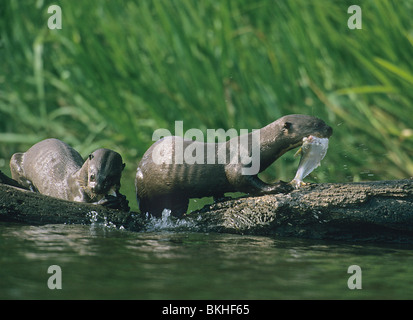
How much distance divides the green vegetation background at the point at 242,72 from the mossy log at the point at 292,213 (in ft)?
4.04

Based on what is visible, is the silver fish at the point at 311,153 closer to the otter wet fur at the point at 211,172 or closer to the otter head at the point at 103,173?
the otter wet fur at the point at 211,172

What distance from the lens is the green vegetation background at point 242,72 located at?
4762 mm

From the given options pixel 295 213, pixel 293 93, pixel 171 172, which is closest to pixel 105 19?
pixel 293 93

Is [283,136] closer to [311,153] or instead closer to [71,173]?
[311,153]

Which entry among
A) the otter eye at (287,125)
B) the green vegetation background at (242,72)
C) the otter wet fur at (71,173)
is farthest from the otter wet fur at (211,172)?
the green vegetation background at (242,72)

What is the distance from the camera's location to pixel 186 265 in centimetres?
266

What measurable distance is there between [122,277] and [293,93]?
9.91 ft

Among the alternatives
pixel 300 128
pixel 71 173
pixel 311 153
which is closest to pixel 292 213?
pixel 311 153

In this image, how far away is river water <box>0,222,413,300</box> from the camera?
7.52 ft

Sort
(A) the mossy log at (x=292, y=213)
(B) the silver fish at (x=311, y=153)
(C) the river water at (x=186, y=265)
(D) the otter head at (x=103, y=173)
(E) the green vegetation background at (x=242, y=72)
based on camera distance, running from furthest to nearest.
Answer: (E) the green vegetation background at (x=242, y=72) < (D) the otter head at (x=103, y=173) < (B) the silver fish at (x=311, y=153) < (A) the mossy log at (x=292, y=213) < (C) the river water at (x=186, y=265)

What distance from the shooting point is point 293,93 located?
520cm

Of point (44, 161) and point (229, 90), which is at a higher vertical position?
point (229, 90)

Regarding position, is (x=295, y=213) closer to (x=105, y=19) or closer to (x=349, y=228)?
(x=349, y=228)

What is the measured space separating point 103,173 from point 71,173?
544 millimetres
